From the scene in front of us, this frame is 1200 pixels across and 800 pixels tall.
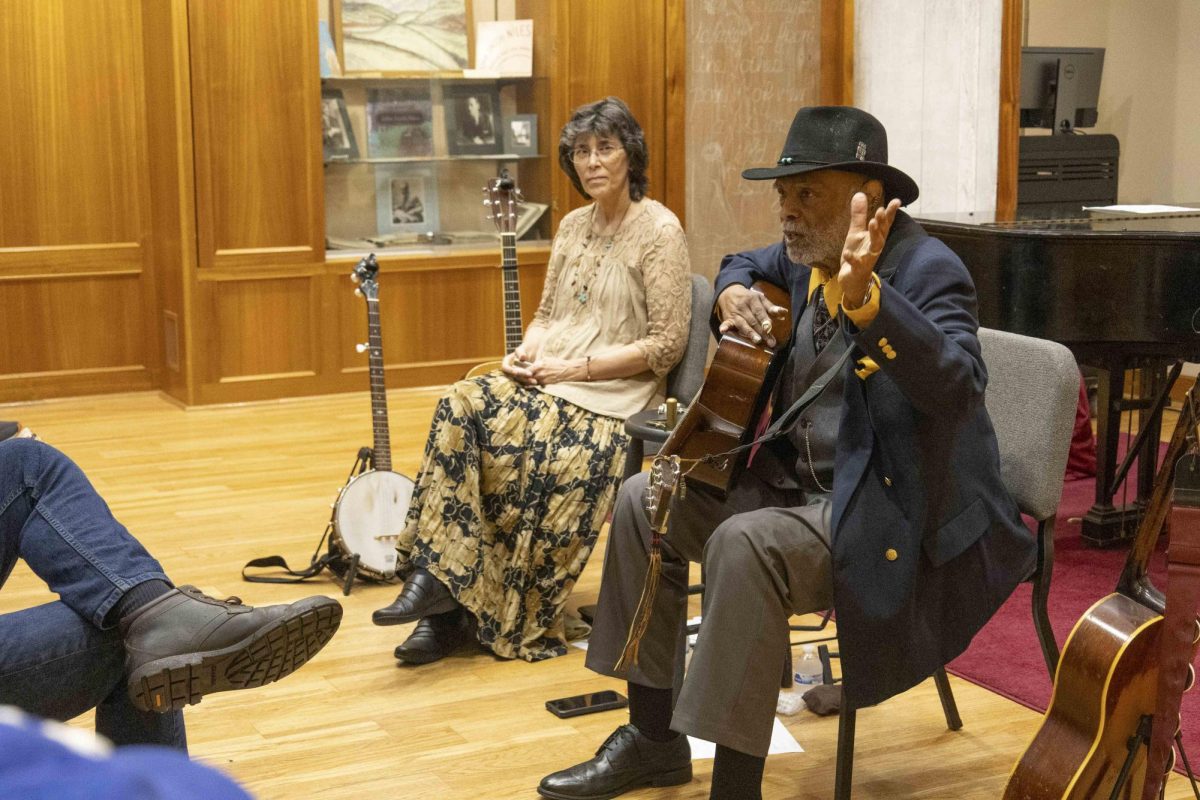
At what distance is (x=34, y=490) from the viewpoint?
2.23 metres

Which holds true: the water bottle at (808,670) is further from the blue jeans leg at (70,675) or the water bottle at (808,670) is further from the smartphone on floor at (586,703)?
the blue jeans leg at (70,675)

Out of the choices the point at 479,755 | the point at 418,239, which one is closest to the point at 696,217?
the point at 418,239

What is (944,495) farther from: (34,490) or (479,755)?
(34,490)

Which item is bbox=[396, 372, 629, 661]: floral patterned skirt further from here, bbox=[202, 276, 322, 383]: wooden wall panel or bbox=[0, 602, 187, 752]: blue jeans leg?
bbox=[202, 276, 322, 383]: wooden wall panel

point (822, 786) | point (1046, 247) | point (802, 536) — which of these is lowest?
point (822, 786)

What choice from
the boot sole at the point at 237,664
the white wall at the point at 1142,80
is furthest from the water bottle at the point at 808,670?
the white wall at the point at 1142,80

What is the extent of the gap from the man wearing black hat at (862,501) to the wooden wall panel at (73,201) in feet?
15.3

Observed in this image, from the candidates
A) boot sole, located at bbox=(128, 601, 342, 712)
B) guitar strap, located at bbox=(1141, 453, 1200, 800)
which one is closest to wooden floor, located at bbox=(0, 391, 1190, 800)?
boot sole, located at bbox=(128, 601, 342, 712)

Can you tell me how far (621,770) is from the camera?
2637 millimetres

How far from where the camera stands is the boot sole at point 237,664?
203 centimetres

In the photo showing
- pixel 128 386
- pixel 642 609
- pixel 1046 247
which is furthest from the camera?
pixel 128 386

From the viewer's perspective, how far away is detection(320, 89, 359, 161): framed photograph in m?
6.52

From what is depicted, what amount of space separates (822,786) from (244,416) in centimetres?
403

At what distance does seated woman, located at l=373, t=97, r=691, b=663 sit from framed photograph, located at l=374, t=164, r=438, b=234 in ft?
10.6
